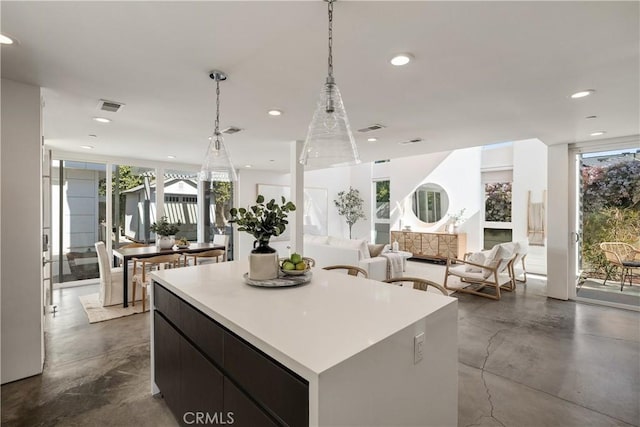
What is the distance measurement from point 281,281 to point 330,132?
0.93 m

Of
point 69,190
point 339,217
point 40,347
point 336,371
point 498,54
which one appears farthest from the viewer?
point 339,217

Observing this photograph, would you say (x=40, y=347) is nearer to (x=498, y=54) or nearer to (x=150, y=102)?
(x=150, y=102)

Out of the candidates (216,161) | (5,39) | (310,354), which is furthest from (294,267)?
(5,39)

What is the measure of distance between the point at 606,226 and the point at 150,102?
624 centimetres

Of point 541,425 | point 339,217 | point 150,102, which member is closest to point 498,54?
point 541,425

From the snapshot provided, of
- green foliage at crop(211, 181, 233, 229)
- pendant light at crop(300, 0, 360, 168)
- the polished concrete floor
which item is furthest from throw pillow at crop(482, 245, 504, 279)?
green foliage at crop(211, 181, 233, 229)

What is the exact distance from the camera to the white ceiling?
158 cm

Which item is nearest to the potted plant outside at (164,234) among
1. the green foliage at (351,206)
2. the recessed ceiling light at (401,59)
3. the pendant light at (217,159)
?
the pendant light at (217,159)

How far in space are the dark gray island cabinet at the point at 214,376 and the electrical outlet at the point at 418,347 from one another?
1.83ft

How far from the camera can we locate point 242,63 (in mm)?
2131

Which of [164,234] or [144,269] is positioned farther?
[164,234]

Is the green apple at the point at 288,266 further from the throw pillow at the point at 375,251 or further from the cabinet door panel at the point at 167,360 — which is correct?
the throw pillow at the point at 375,251

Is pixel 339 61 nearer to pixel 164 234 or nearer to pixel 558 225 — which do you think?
pixel 164 234

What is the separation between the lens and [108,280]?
167 inches
